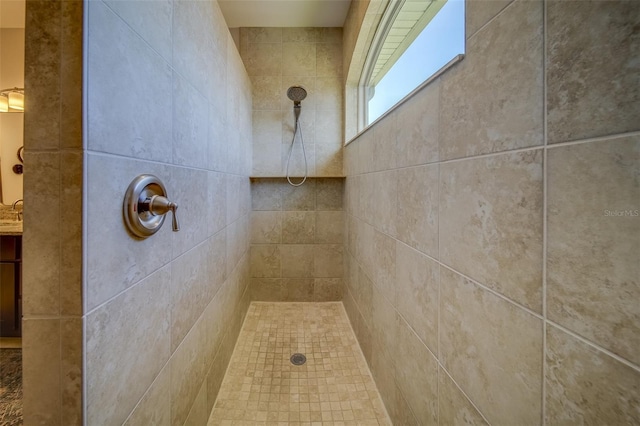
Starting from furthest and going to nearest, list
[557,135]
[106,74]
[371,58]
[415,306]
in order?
[371,58], [415,306], [106,74], [557,135]

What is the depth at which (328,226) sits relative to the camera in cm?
262

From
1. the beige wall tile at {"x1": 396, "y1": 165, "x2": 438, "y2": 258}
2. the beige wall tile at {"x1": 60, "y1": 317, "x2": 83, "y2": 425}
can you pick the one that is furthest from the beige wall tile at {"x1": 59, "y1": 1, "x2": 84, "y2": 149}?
the beige wall tile at {"x1": 396, "y1": 165, "x2": 438, "y2": 258}

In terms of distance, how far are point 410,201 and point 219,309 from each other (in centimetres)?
120

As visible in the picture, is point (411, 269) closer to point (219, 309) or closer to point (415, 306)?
point (415, 306)

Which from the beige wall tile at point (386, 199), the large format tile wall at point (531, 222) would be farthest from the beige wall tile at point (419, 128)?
the beige wall tile at point (386, 199)

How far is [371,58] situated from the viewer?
2.10 metres

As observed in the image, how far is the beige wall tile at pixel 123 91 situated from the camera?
54 centimetres

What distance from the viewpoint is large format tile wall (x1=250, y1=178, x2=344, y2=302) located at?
8.48ft

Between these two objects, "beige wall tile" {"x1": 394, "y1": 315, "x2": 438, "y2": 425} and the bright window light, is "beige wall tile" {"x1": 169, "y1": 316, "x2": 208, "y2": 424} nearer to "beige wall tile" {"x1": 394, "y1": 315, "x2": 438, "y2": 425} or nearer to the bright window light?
"beige wall tile" {"x1": 394, "y1": 315, "x2": 438, "y2": 425}

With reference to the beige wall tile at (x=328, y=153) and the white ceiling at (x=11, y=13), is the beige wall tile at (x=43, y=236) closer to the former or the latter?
the beige wall tile at (x=328, y=153)

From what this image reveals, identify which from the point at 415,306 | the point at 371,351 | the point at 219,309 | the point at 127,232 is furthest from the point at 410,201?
the point at 219,309

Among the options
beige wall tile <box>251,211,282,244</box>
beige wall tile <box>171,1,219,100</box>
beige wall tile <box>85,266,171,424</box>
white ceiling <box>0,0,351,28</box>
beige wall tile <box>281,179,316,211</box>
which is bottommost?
beige wall tile <box>85,266,171,424</box>

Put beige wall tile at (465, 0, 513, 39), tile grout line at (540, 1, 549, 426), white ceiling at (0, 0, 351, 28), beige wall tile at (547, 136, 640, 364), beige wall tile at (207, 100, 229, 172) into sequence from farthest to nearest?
white ceiling at (0, 0, 351, 28) → beige wall tile at (207, 100, 229, 172) → beige wall tile at (465, 0, 513, 39) → tile grout line at (540, 1, 549, 426) → beige wall tile at (547, 136, 640, 364)

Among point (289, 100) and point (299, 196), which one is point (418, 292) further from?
point (289, 100)
